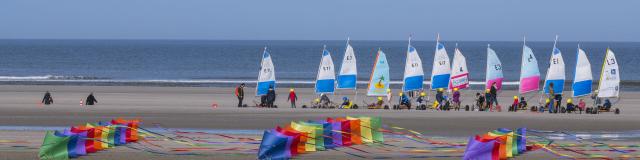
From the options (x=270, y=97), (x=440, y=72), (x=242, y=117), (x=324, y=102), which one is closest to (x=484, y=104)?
(x=440, y=72)

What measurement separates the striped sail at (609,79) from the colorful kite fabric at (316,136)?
15479 millimetres

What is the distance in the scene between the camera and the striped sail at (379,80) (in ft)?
122

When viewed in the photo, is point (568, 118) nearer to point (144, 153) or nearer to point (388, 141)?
point (388, 141)

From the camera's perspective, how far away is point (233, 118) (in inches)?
1163

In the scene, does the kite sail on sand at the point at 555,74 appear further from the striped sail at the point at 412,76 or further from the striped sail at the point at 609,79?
the striped sail at the point at 412,76

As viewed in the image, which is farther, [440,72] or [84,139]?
[440,72]

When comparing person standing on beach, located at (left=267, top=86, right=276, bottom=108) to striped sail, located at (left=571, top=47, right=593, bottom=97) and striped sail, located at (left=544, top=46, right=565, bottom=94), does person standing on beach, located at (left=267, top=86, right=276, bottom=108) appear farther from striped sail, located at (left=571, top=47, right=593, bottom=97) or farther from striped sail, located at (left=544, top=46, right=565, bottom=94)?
striped sail, located at (left=571, top=47, right=593, bottom=97)

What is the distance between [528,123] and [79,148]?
1362 centimetres

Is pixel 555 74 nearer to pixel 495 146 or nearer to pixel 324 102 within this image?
pixel 324 102

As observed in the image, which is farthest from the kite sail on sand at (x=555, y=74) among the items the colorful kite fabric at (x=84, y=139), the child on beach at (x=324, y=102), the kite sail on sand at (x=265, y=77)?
the colorful kite fabric at (x=84, y=139)

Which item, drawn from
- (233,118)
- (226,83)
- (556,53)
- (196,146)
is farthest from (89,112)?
(226,83)

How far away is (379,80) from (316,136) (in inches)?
692

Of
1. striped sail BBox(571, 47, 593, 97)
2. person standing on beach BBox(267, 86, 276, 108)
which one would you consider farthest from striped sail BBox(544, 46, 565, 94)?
person standing on beach BBox(267, 86, 276, 108)

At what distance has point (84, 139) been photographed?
1911 cm
